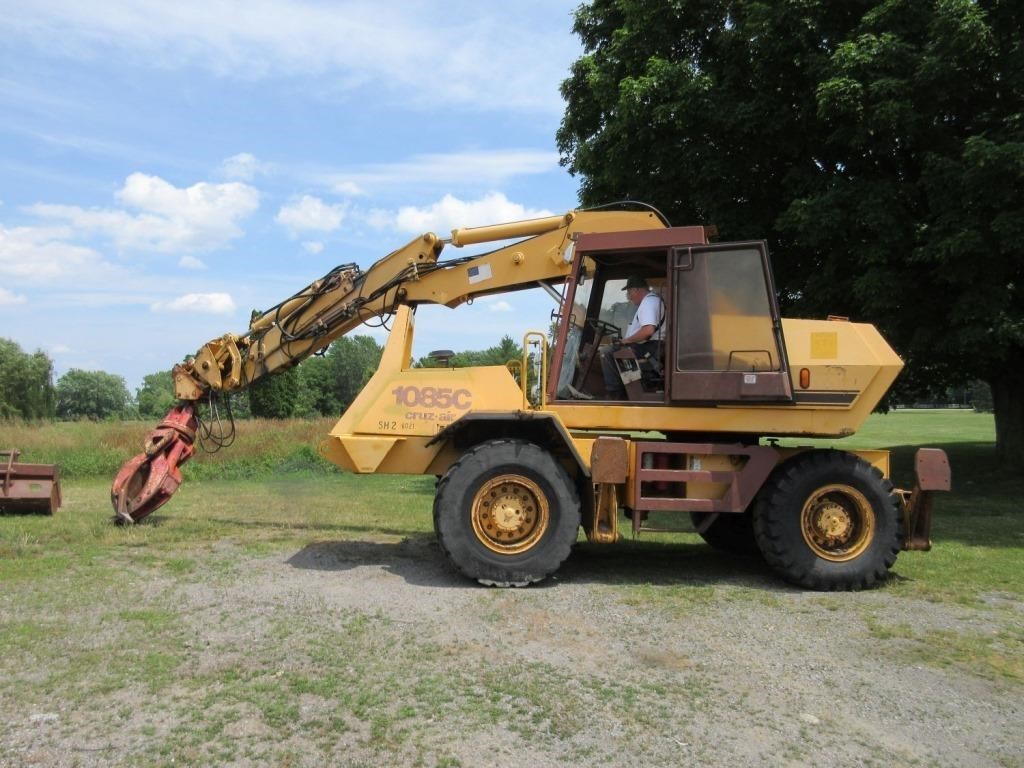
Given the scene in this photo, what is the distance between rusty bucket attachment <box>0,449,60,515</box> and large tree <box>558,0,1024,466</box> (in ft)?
31.7

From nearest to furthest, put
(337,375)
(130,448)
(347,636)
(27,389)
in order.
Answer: (347,636) < (130,448) < (27,389) < (337,375)

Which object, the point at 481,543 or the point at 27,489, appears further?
the point at 27,489

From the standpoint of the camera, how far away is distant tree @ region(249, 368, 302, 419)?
116 feet

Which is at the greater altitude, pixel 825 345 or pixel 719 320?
pixel 719 320

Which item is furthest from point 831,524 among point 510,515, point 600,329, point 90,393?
point 90,393

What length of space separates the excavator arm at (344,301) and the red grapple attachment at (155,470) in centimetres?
1

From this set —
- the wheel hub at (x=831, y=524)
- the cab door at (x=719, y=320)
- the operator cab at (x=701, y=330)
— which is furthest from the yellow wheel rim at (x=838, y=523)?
the cab door at (x=719, y=320)

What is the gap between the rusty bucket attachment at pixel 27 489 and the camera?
10305 mm

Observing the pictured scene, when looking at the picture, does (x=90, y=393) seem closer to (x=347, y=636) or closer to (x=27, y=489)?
(x=27, y=489)

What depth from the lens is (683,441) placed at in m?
7.34

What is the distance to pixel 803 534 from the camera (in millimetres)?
6875

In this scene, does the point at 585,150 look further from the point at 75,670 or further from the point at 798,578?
the point at 75,670

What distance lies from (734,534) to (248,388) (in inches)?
217

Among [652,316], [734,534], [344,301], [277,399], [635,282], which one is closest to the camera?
[652,316]
